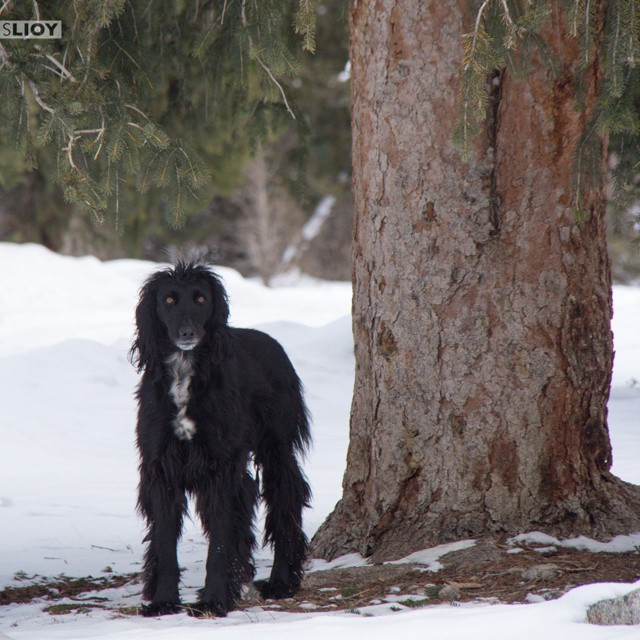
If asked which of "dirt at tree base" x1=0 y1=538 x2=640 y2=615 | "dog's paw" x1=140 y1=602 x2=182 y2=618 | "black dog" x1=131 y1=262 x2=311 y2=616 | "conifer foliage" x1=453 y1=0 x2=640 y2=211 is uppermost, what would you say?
"conifer foliage" x1=453 y1=0 x2=640 y2=211

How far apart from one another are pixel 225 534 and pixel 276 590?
55 cm

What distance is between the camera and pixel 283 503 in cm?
500

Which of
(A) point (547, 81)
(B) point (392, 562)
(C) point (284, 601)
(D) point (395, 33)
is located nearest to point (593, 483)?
(B) point (392, 562)

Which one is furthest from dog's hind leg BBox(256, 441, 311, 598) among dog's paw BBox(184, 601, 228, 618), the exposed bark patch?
the exposed bark patch

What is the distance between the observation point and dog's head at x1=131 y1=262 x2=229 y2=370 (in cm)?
439

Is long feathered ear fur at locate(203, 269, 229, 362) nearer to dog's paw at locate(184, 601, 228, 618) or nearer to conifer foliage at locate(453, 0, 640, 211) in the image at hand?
dog's paw at locate(184, 601, 228, 618)

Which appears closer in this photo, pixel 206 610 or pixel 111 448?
pixel 206 610

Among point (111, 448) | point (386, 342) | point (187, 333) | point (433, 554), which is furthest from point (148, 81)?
point (111, 448)

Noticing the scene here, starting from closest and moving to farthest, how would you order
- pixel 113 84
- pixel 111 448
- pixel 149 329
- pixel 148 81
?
pixel 149 329
pixel 113 84
pixel 148 81
pixel 111 448

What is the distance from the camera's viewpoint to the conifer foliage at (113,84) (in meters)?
4.75

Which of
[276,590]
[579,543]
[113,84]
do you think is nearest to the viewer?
[579,543]

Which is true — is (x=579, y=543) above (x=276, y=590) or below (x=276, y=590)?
above

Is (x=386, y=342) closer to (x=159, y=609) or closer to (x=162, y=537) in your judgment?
(x=162, y=537)

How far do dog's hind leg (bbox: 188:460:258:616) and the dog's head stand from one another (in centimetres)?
64
